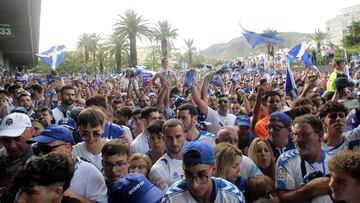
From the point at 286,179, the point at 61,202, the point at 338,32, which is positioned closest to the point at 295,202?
the point at 286,179

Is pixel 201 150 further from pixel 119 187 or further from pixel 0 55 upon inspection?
pixel 0 55

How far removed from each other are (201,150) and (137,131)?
3.33 meters

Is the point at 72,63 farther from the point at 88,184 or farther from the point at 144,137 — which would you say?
the point at 88,184

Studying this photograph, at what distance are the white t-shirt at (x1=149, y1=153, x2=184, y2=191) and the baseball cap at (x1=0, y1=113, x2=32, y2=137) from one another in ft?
4.37

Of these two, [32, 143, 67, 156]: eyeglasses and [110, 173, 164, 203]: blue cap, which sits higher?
[32, 143, 67, 156]: eyeglasses

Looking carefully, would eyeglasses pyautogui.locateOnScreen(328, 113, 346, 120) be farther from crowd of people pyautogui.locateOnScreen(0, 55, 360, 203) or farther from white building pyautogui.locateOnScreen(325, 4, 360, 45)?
white building pyautogui.locateOnScreen(325, 4, 360, 45)

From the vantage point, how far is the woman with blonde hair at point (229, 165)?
3.59 m

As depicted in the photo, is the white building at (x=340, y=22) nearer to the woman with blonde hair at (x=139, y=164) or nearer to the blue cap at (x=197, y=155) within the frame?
the woman with blonde hair at (x=139, y=164)

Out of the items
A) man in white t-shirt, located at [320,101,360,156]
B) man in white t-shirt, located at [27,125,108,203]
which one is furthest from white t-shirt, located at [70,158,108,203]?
man in white t-shirt, located at [320,101,360,156]

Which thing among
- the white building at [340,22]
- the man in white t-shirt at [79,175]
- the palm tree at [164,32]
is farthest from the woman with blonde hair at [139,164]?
the white building at [340,22]

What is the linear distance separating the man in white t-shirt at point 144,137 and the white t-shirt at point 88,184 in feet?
5.31

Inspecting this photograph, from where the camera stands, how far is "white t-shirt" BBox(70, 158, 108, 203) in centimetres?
323

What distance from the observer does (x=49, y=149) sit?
3.45 metres

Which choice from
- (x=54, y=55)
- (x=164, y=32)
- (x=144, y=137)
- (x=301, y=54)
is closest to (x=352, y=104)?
(x=144, y=137)
